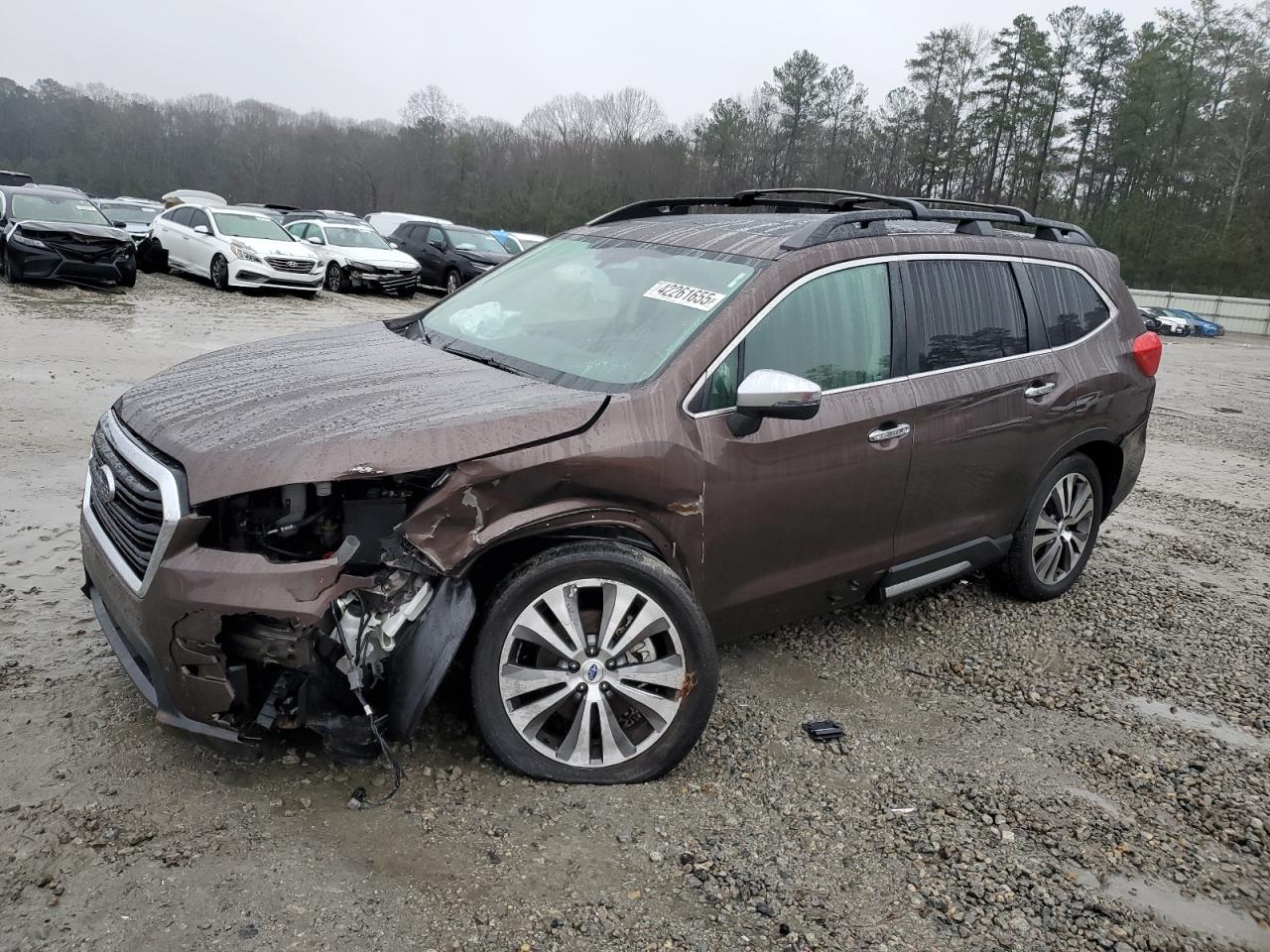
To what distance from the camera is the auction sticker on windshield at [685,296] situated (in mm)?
3512

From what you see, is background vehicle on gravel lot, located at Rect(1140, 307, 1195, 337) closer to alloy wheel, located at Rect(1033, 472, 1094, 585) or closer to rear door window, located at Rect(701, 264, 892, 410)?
alloy wheel, located at Rect(1033, 472, 1094, 585)

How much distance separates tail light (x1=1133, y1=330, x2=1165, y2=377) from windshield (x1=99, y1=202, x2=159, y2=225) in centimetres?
2507

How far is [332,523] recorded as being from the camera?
2.80 meters

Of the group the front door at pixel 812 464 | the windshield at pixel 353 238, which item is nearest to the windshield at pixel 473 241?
the windshield at pixel 353 238

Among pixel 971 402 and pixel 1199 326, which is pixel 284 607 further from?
pixel 1199 326

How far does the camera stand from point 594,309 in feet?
12.5

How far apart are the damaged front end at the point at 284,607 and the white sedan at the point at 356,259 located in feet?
60.1

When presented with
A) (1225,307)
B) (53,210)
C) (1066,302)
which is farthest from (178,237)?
(1225,307)

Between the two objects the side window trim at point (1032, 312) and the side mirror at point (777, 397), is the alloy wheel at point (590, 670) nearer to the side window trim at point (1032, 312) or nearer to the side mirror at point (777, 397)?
the side mirror at point (777, 397)

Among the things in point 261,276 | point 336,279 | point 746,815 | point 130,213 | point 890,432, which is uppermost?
point 890,432

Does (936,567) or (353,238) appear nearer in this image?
(936,567)

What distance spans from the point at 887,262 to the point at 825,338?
20.8 inches

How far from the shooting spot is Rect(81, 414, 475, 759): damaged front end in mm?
2635

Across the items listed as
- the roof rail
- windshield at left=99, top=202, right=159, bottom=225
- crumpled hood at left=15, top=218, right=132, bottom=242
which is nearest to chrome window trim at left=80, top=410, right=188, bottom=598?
the roof rail
